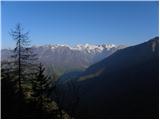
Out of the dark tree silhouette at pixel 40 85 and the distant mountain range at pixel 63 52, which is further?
the distant mountain range at pixel 63 52

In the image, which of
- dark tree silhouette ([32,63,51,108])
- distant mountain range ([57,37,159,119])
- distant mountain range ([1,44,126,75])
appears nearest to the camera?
distant mountain range ([57,37,159,119])

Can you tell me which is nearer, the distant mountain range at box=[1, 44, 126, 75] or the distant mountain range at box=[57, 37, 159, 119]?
the distant mountain range at box=[57, 37, 159, 119]

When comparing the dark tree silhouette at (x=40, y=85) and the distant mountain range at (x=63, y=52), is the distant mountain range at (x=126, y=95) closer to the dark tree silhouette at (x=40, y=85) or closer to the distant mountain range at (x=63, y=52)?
the dark tree silhouette at (x=40, y=85)

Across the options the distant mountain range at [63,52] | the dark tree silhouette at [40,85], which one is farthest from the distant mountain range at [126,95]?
the distant mountain range at [63,52]

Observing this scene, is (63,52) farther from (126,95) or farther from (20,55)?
(20,55)

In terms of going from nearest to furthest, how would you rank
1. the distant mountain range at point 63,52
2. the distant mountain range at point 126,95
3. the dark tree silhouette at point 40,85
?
the distant mountain range at point 126,95 < the dark tree silhouette at point 40,85 < the distant mountain range at point 63,52

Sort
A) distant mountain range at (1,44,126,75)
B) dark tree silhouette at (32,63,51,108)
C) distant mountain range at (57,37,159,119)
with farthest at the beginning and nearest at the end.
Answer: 1. distant mountain range at (1,44,126,75)
2. dark tree silhouette at (32,63,51,108)
3. distant mountain range at (57,37,159,119)

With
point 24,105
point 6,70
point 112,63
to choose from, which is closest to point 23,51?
point 6,70

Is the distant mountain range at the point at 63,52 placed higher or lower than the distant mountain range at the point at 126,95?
higher

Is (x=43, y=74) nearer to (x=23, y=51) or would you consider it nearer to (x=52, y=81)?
(x=52, y=81)

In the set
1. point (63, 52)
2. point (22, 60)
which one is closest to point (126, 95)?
point (63, 52)

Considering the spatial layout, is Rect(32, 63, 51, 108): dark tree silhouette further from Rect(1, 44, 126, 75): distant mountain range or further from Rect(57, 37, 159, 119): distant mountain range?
Rect(57, 37, 159, 119): distant mountain range

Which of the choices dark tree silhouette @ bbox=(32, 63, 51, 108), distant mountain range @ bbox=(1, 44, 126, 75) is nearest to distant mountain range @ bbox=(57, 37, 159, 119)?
dark tree silhouette @ bbox=(32, 63, 51, 108)
